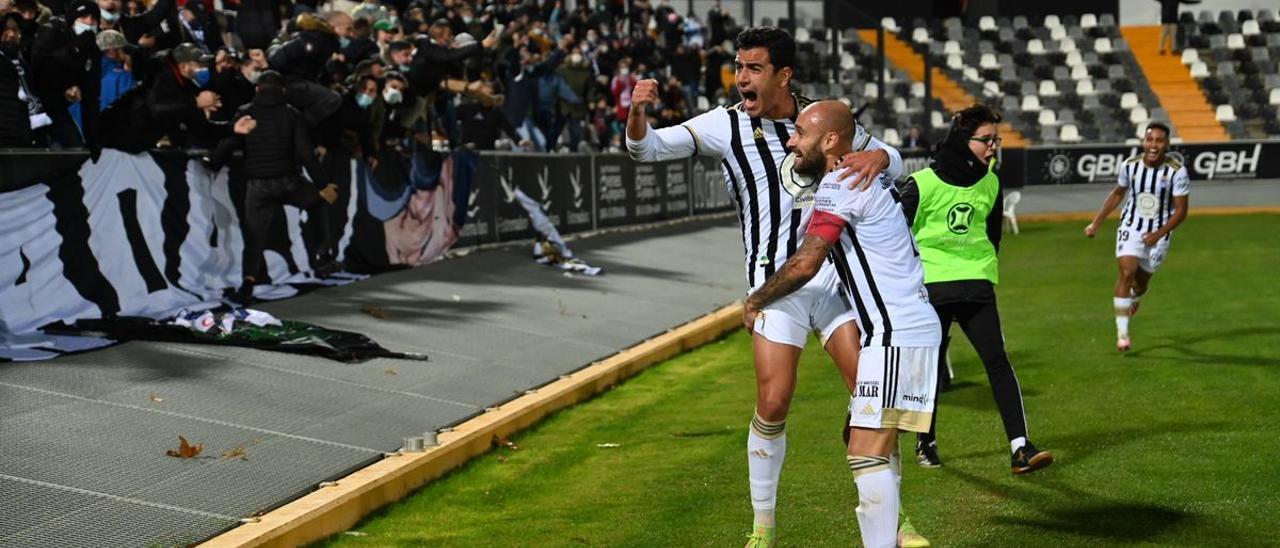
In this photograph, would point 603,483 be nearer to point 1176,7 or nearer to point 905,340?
point 905,340

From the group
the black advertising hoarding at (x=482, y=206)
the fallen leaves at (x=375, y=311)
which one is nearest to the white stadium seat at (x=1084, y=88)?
the black advertising hoarding at (x=482, y=206)

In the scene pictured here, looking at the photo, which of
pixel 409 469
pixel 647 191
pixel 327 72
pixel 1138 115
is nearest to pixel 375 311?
pixel 327 72

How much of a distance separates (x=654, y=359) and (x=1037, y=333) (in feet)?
13.2

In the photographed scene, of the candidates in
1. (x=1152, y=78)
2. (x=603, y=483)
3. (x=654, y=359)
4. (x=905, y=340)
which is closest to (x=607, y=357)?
(x=654, y=359)

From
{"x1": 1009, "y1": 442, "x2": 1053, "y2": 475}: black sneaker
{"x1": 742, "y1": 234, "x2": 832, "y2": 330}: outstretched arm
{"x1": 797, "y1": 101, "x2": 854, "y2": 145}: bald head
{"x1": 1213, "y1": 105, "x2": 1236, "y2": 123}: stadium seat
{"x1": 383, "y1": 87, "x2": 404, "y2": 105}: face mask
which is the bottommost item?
{"x1": 1009, "y1": 442, "x2": 1053, "y2": 475}: black sneaker

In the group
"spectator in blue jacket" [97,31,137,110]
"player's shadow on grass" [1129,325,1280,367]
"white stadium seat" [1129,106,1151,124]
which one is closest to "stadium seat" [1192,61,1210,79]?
"white stadium seat" [1129,106,1151,124]

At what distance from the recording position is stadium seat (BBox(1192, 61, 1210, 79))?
1962 inches

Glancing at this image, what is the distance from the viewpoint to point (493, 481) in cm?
972

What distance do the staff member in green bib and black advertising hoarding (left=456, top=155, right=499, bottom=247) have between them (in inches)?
425

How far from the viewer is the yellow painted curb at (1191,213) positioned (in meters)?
39.4

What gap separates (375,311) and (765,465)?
291 inches

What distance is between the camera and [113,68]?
13148 mm

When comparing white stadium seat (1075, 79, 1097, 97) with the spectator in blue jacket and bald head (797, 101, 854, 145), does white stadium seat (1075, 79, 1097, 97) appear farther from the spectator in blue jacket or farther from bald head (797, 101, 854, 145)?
bald head (797, 101, 854, 145)

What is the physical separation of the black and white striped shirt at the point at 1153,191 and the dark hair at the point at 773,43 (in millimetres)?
7926
